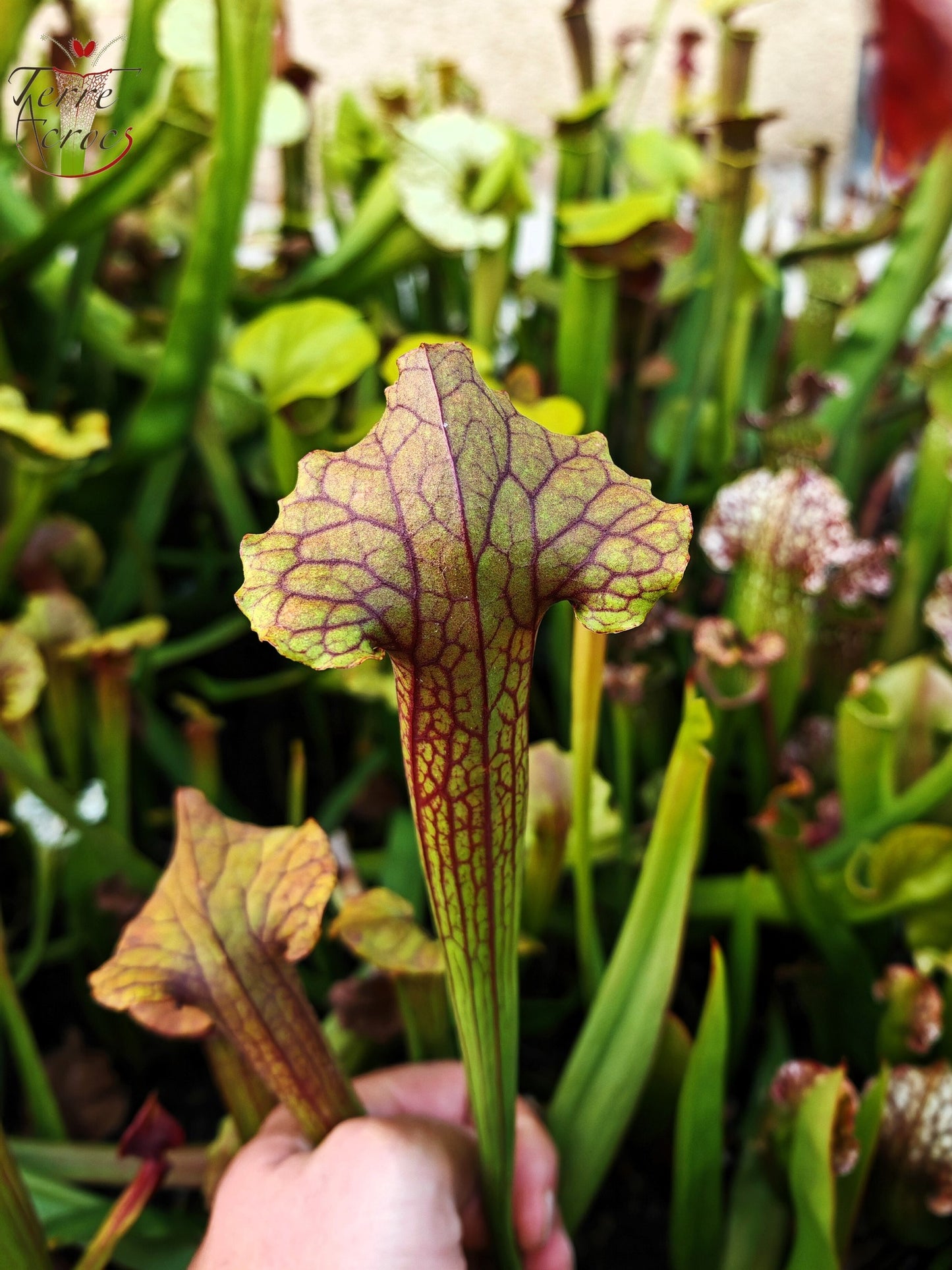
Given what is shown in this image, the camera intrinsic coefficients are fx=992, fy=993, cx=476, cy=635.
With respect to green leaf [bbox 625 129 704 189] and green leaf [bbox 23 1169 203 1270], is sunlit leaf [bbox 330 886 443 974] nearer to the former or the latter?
green leaf [bbox 23 1169 203 1270]

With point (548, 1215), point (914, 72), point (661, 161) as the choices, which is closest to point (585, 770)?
point (548, 1215)

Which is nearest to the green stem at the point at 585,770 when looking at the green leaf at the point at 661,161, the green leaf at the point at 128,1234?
the green leaf at the point at 128,1234

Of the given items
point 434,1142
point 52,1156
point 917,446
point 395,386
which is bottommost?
point 52,1156

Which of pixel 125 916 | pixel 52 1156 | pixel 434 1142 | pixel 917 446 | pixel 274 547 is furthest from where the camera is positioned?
pixel 917 446

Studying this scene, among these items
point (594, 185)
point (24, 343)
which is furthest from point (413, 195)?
point (24, 343)

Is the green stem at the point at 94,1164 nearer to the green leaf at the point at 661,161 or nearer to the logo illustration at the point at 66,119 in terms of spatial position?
the logo illustration at the point at 66,119

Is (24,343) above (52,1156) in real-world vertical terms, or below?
above

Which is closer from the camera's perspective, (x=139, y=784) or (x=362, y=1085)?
(x=362, y=1085)

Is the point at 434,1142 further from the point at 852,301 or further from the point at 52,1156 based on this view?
the point at 852,301
